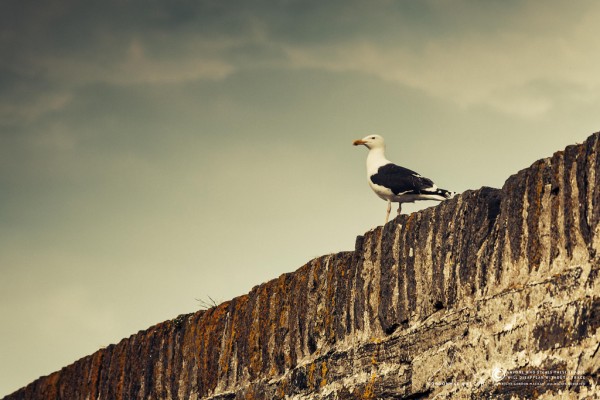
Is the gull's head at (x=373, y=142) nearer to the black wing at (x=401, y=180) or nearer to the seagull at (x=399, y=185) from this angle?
the seagull at (x=399, y=185)

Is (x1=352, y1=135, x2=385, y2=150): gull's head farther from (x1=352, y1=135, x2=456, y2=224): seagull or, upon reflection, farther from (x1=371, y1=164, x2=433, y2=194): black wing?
(x1=371, y1=164, x2=433, y2=194): black wing

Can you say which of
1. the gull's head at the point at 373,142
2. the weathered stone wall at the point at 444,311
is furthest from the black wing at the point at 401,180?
the weathered stone wall at the point at 444,311

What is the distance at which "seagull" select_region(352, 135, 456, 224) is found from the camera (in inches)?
383

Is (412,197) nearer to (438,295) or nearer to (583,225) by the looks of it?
(438,295)

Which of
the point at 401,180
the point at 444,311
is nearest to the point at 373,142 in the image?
the point at 401,180

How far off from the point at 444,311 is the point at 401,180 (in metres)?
3.89

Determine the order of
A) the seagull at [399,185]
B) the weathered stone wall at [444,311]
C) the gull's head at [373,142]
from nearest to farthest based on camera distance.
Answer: the weathered stone wall at [444,311] < the seagull at [399,185] < the gull's head at [373,142]

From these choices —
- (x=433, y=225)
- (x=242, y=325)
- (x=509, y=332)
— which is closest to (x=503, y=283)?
(x=509, y=332)

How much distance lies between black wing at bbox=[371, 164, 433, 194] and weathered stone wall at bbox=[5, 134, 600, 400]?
6.56 ft

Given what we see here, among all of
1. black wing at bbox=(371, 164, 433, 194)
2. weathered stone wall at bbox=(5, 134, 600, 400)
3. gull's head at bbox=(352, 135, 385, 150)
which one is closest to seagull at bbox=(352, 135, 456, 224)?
black wing at bbox=(371, 164, 433, 194)

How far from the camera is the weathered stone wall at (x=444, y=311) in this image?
5.30 metres

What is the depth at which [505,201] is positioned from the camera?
599 cm

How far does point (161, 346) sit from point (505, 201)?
177 inches

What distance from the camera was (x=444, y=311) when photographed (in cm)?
621
